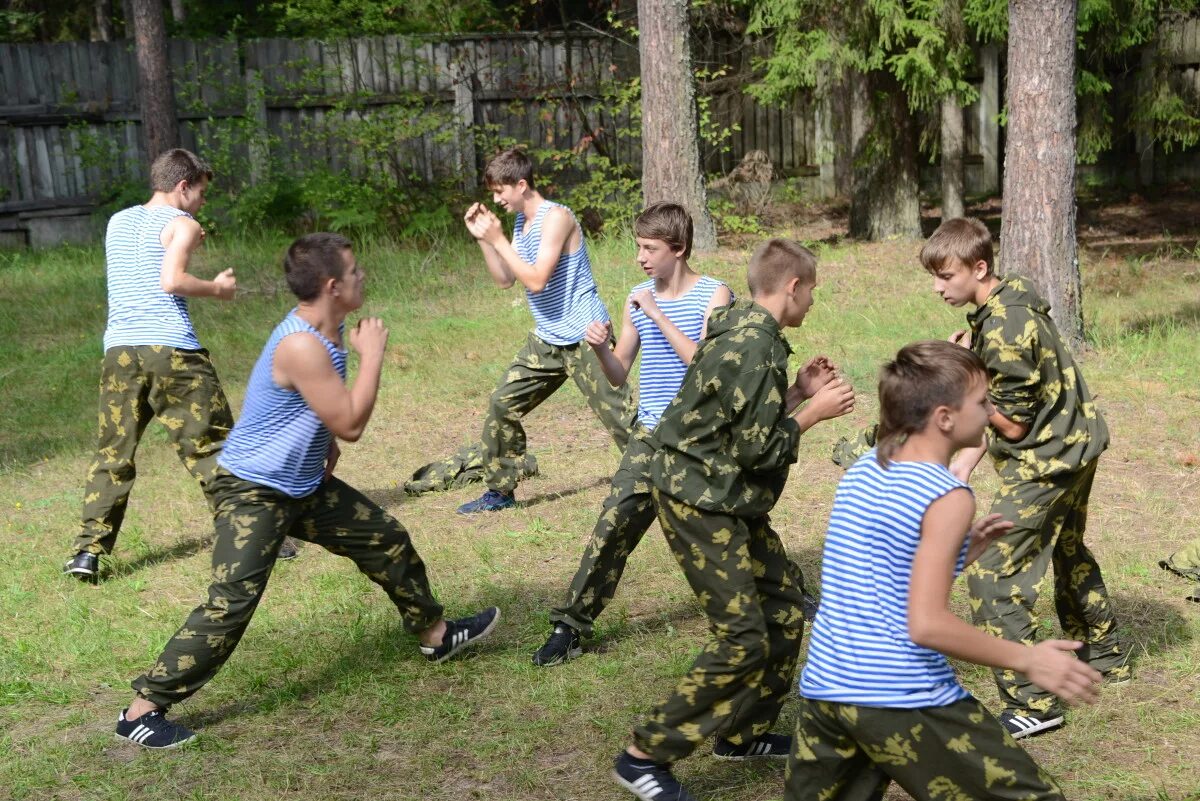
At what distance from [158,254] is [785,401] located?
3.82 metres

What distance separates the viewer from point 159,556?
6.93m

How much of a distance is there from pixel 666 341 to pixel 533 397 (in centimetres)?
210

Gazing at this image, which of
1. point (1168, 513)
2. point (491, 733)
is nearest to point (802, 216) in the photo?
point (1168, 513)

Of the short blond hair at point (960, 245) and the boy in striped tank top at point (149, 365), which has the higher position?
the short blond hair at point (960, 245)

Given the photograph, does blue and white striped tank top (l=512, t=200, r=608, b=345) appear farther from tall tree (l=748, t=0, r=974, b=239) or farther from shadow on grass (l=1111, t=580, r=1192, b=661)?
tall tree (l=748, t=0, r=974, b=239)

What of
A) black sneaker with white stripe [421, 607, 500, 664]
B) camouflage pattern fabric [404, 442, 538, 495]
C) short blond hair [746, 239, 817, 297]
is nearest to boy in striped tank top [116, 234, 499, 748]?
black sneaker with white stripe [421, 607, 500, 664]

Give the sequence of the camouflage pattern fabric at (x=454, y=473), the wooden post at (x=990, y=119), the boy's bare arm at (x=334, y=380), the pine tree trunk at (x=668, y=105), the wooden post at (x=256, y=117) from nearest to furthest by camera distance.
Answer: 1. the boy's bare arm at (x=334, y=380)
2. the camouflage pattern fabric at (x=454, y=473)
3. the pine tree trunk at (x=668, y=105)
4. the wooden post at (x=256, y=117)
5. the wooden post at (x=990, y=119)

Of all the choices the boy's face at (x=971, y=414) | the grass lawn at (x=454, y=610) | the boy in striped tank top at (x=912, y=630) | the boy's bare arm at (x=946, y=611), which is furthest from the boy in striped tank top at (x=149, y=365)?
the boy's bare arm at (x=946, y=611)

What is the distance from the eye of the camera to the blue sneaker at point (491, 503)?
7457 mm

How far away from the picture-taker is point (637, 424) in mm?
5449

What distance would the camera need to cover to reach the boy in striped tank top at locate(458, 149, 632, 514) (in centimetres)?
674

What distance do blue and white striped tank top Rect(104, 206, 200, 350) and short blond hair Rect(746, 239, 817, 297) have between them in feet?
11.2

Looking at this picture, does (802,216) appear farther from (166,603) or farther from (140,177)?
(166,603)

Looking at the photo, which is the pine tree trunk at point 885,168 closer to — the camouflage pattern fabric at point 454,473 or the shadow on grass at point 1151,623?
the camouflage pattern fabric at point 454,473
